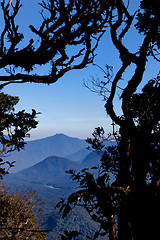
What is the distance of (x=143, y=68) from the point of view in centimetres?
407

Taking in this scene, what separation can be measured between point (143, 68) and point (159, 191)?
2.70m

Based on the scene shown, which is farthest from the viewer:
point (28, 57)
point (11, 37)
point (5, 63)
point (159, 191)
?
point (11, 37)

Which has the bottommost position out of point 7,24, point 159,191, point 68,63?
point 159,191

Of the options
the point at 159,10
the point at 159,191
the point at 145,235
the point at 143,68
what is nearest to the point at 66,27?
the point at 143,68

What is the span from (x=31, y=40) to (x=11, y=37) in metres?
0.54

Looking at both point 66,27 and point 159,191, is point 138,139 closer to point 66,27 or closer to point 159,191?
point 159,191

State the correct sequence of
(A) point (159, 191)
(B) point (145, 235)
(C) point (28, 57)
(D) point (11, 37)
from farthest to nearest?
(D) point (11, 37)
(C) point (28, 57)
(A) point (159, 191)
(B) point (145, 235)

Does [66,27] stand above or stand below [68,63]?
above

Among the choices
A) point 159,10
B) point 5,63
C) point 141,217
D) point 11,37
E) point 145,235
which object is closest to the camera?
point 145,235

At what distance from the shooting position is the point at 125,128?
11.9 ft

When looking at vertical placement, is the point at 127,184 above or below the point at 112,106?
below

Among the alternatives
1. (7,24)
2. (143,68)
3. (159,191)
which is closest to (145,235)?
(159,191)

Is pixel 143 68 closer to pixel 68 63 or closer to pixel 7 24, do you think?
pixel 68 63

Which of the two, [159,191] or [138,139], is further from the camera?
[138,139]
